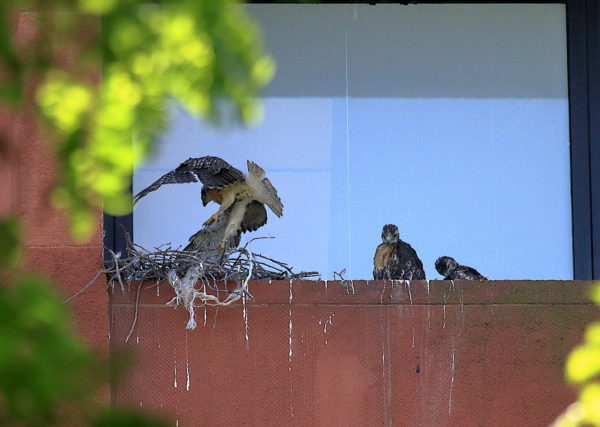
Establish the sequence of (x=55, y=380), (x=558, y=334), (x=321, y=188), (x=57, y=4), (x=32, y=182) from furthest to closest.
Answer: (x=321, y=188) → (x=558, y=334) → (x=32, y=182) → (x=57, y=4) → (x=55, y=380)

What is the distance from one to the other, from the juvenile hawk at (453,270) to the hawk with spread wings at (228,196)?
103 cm

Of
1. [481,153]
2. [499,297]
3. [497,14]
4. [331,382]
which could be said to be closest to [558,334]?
[499,297]

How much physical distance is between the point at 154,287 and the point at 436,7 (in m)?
2.87

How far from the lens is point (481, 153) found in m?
7.43

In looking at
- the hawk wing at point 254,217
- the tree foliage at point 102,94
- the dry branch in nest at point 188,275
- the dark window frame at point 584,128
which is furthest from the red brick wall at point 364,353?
the tree foliage at point 102,94

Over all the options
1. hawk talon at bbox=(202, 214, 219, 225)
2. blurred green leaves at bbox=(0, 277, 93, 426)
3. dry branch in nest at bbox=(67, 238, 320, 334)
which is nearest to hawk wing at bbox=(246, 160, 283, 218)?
hawk talon at bbox=(202, 214, 219, 225)

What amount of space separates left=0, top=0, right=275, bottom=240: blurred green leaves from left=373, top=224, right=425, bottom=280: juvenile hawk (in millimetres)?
5006

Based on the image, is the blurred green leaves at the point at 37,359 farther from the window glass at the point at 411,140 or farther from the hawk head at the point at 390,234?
the window glass at the point at 411,140

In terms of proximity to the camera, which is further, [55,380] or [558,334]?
[558,334]

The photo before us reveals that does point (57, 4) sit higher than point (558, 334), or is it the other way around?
point (57, 4)

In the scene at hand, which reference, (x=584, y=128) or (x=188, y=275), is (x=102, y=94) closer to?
(x=188, y=275)

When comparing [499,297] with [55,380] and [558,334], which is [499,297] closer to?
[558,334]

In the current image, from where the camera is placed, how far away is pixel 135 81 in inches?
67.6

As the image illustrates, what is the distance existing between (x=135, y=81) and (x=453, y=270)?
5158mm
